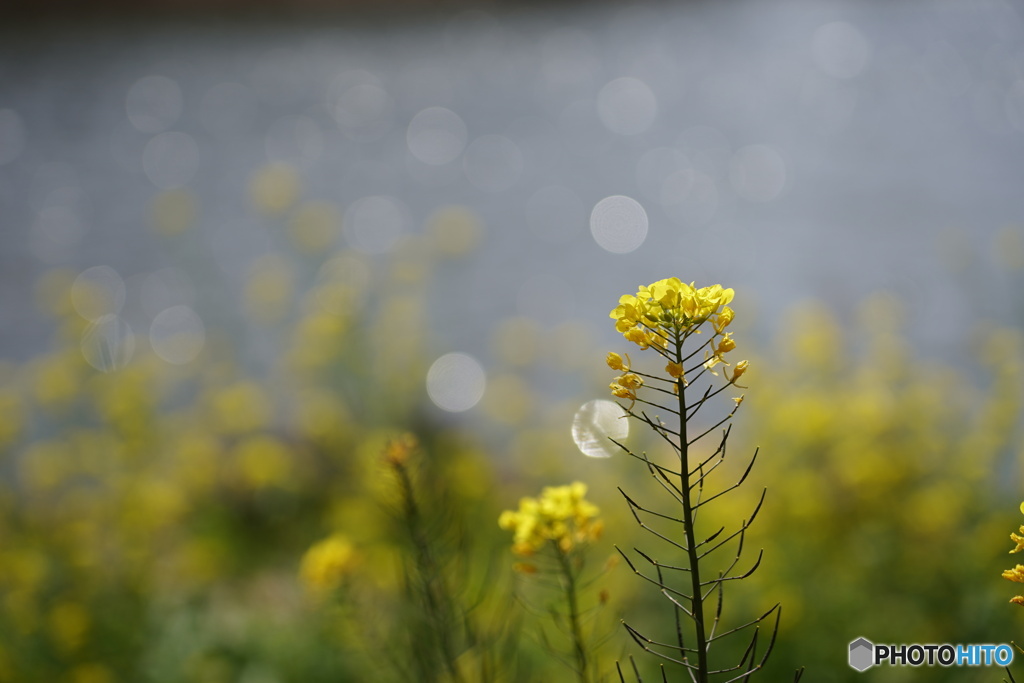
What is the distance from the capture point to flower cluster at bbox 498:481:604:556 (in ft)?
2.80

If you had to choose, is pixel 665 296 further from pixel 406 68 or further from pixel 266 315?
pixel 406 68

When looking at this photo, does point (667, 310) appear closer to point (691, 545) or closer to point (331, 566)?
point (691, 545)

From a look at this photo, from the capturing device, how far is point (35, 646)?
6.15 feet

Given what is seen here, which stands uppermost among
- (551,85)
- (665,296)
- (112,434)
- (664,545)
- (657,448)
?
(551,85)

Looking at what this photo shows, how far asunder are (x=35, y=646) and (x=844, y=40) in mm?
5289

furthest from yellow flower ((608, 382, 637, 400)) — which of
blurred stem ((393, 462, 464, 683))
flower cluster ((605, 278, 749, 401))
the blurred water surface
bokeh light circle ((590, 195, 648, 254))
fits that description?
bokeh light circle ((590, 195, 648, 254))

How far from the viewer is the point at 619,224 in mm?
4324

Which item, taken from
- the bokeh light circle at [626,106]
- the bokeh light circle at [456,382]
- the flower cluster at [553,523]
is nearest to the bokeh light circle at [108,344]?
the bokeh light circle at [456,382]

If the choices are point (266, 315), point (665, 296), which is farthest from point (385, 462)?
point (266, 315)

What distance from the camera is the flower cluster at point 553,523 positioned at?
0.85 metres

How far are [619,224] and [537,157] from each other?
3.05 feet

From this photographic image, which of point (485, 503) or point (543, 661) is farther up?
point (485, 503)

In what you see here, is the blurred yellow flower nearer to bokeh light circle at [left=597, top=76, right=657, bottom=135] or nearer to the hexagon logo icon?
the hexagon logo icon

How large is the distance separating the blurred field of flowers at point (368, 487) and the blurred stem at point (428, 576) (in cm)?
26
